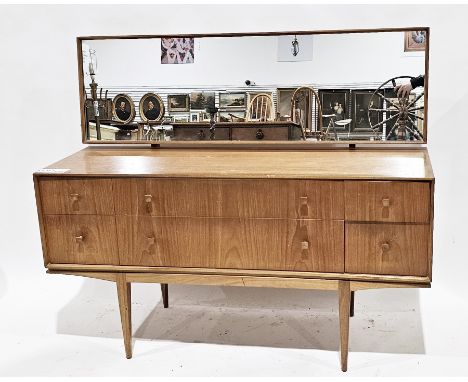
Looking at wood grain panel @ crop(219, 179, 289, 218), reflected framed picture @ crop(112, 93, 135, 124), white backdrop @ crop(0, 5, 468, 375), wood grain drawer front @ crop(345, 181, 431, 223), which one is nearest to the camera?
wood grain drawer front @ crop(345, 181, 431, 223)

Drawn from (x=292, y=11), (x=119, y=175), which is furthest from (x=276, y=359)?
(x=292, y=11)

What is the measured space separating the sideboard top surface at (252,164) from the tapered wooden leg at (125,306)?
0.47 m

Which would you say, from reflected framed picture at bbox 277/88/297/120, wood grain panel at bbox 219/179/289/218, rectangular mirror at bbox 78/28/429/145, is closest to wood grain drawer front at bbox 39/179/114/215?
wood grain panel at bbox 219/179/289/218

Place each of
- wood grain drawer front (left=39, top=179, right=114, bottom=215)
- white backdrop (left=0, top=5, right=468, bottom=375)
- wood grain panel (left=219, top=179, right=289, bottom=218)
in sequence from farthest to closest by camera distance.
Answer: white backdrop (left=0, top=5, right=468, bottom=375)
wood grain drawer front (left=39, top=179, right=114, bottom=215)
wood grain panel (left=219, top=179, right=289, bottom=218)

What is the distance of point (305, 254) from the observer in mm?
2447

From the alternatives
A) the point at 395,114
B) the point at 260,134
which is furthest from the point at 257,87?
the point at 395,114

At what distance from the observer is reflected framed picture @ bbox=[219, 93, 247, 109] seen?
2.98m

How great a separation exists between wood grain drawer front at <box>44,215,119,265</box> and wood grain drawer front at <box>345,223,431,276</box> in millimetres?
977

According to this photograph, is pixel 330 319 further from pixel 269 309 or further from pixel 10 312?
pixel 10 312

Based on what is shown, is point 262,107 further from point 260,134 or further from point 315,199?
point 315,199

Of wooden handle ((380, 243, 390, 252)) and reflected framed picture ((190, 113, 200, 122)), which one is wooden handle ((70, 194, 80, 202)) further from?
wooden handle ((380, 243, 390, 252))

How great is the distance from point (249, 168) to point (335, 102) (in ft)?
2.15

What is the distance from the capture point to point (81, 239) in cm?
260

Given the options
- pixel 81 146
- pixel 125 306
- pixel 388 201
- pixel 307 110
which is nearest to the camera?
pixel 388 201
